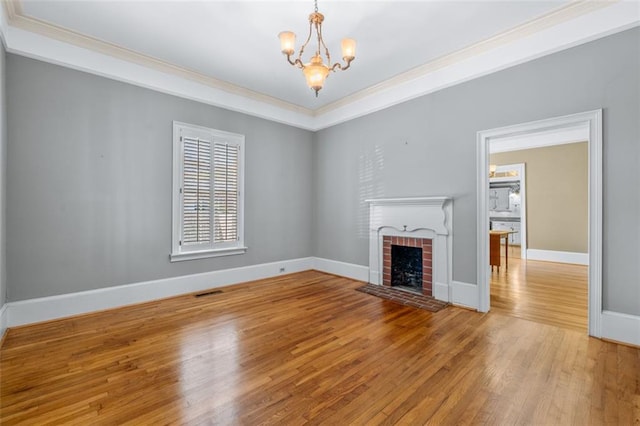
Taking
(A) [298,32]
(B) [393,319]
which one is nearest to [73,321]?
(B) [393,319]

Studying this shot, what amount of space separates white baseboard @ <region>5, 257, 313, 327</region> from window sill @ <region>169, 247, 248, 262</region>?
0.27 m

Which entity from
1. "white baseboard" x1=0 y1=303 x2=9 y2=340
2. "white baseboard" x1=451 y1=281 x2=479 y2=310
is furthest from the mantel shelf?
"white baseboard" x1=0 y1=303 x2=9 y2=340

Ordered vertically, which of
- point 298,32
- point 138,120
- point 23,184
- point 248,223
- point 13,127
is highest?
point 298,32

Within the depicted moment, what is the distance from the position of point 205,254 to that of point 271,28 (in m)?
3.24

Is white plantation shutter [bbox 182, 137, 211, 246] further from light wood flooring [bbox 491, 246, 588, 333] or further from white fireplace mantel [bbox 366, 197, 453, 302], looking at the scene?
light wood flooring [bbox 491, 246, 588, 333]

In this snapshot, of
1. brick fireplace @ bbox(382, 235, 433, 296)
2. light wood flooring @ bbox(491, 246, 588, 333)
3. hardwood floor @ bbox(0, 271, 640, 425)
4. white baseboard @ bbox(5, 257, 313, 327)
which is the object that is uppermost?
brick fireplace @ bbox(382, 235, 433, 296)

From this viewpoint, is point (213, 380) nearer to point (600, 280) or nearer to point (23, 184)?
point (23, 184)

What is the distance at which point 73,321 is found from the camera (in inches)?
125

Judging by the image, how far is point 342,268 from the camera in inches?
209

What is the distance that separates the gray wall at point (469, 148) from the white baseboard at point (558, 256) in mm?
4914

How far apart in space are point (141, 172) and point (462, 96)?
443cm

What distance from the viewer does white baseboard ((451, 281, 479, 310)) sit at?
356 centimetres

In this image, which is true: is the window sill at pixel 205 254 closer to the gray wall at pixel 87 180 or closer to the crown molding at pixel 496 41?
the gray wall at pixel 87 180

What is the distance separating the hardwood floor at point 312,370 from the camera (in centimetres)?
175
